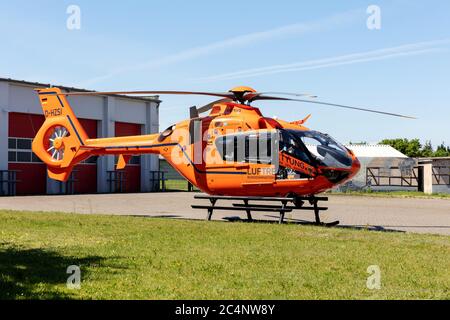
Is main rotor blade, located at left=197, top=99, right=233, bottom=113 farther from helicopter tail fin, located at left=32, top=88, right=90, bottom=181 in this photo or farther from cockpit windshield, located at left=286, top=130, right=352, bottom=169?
helicopter tail fin, located at left=32, top=88, right=90, bottom=181

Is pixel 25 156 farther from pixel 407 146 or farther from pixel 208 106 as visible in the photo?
pixel 407 146

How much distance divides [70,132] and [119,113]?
834 inches

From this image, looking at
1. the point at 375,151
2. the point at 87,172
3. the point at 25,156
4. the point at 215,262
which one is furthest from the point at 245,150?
the point at 375,151

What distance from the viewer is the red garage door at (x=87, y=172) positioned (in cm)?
3675

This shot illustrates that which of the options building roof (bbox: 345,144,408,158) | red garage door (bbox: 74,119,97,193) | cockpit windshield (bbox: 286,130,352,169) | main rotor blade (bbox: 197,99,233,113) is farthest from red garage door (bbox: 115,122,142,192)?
cockpit windshield (bbox: 286,130,352,169)

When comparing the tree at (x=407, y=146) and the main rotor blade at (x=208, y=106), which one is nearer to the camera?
the main rotor blade at (x=208, y=106)

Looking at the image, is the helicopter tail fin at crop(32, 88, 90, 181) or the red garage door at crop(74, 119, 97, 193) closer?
the helicopter tail fin at crop(32, 88, 90, 181)

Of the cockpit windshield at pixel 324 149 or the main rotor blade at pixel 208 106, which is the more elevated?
the main rotor blade at pixel 208 106

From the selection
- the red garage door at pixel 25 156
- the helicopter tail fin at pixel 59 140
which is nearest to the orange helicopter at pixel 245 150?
the helicopter tail fin at pixel 59 140

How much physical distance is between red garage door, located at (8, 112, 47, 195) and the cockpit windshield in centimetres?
2375

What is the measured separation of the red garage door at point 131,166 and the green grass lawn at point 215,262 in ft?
88.9

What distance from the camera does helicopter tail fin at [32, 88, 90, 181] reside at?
1870cm

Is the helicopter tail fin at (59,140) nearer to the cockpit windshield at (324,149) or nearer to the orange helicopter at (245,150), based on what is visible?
the orange helicopter at (245,150)

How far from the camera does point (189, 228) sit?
12.9 meters
